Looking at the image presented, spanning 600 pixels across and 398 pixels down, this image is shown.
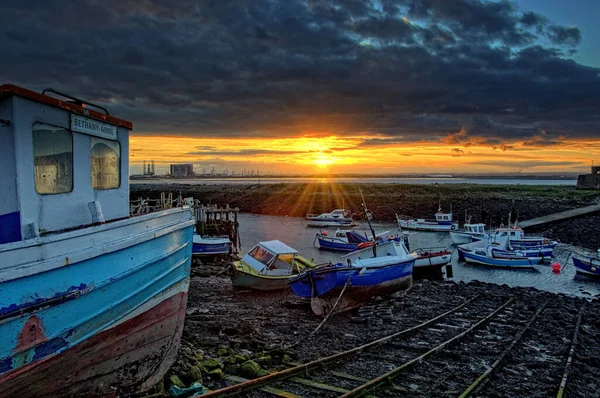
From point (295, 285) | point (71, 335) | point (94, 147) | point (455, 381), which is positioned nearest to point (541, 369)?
point (455, 381)

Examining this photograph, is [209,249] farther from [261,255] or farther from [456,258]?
[456,258]

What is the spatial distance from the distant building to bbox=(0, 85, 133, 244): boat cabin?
106 m

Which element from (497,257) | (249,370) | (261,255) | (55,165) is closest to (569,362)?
(249,370)

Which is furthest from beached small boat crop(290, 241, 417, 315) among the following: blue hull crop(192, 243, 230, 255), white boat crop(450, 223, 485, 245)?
white boat crop(450, 223, 485, 245)

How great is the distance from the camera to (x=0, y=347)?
199 inches

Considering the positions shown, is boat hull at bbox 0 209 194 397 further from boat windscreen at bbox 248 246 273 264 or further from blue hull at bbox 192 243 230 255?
blue hull at bbox 192 243 230 255

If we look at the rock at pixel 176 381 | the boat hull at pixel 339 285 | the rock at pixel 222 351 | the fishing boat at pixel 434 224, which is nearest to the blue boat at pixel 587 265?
the boat hull at pixel 339 285

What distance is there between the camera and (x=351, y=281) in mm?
15398

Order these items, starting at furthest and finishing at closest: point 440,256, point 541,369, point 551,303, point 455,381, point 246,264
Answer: point 440,256 < point 246,264 < point 551,303 < point 541,369 < point 455,381

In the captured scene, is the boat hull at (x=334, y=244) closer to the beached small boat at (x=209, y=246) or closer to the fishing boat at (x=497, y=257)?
the fishing boat at (x=497, y=257)

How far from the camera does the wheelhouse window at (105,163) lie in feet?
24.7

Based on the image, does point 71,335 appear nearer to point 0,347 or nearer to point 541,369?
point 0,347

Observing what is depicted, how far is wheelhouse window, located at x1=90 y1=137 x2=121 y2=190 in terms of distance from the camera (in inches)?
296

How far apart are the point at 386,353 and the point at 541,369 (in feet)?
11.7
